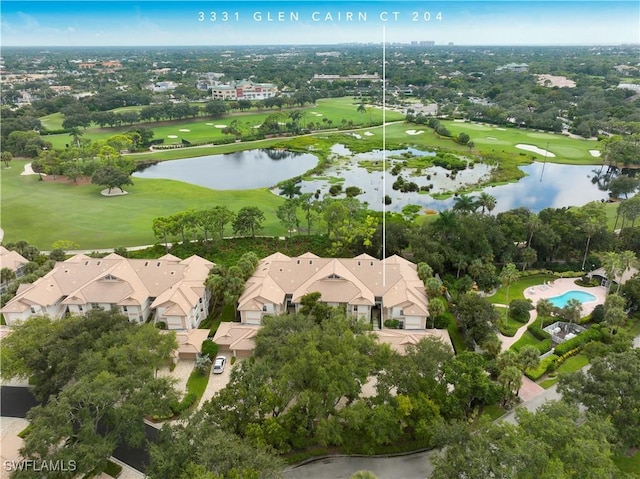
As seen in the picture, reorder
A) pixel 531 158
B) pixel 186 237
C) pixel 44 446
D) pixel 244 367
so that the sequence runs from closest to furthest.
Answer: pixel 44 446
pixel 244 367
pixel 186 237
pixel 531 158

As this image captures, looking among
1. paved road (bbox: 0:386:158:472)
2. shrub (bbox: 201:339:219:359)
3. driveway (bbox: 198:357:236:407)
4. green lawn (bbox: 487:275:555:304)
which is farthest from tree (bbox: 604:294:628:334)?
paved road (bbox: 0:386:158:472)

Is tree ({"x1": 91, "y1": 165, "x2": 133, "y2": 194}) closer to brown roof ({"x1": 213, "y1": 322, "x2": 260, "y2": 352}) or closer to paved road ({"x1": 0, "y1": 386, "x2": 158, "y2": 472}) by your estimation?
paved road ({"x1": 0, "y1": 386, "x2": 158, "y2": 472})

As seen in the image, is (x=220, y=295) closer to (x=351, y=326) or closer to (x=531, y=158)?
(x=351, y=326)

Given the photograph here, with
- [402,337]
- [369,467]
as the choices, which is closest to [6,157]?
[402,337]

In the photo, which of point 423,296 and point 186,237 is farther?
point 186,237

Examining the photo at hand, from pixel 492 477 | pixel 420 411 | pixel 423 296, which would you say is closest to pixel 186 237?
pixel 423 296

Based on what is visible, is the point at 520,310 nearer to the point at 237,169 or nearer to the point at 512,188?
the point at 512,188
